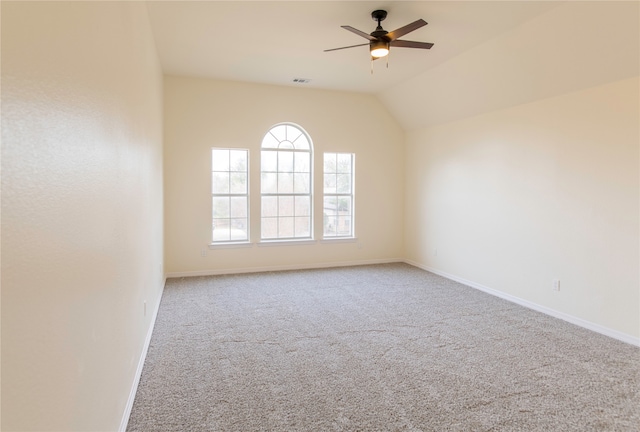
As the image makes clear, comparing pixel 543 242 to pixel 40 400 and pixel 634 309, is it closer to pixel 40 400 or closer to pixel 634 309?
pixel 634 309

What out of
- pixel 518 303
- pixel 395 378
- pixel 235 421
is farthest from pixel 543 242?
pixel 235 421

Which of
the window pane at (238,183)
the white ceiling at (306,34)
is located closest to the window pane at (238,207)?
the window pane at (238,183)

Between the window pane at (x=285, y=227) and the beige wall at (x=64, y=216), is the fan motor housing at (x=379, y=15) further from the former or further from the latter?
the window pane at (x=285, y=227)

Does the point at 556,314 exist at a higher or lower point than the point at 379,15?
lower

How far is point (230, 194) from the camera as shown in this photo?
5.93 m

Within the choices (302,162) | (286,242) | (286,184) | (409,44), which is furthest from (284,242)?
(409,44)

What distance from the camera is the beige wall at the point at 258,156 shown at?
5.57m

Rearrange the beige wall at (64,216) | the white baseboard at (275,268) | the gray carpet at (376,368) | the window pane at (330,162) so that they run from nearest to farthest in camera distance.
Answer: the beige wall at (64,216)
the gray carpet at (376,368)
the white baseboard at (275,268)
the window pane at (330,162)

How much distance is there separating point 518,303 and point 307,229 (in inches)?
133

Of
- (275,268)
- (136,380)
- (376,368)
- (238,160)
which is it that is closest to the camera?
(136,380)

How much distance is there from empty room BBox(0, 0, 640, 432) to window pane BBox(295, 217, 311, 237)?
8 cm

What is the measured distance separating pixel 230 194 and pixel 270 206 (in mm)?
685

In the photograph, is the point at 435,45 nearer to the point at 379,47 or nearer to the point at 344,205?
the point at 379,47

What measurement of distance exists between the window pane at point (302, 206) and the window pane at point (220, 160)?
4.28 ft
